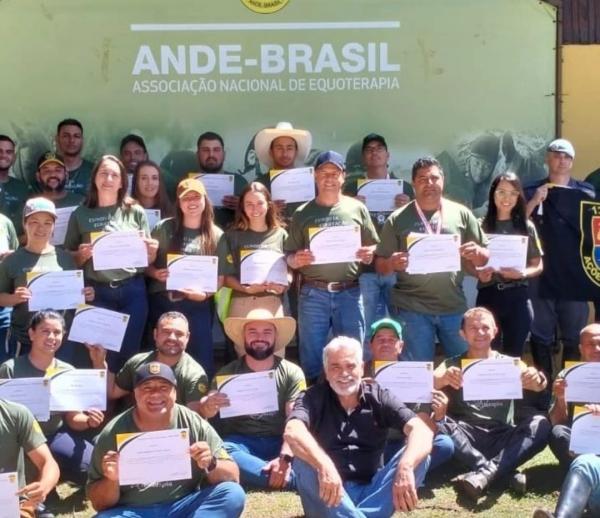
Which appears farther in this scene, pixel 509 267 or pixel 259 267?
pixel 509 267

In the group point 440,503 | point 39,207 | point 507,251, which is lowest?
point 440,503

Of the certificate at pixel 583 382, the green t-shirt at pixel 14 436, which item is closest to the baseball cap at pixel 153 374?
the green t-shirt at pixel 14 436

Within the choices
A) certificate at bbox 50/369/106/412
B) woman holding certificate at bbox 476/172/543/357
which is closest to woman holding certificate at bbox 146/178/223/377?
certificate at bbox 50/369/106/412

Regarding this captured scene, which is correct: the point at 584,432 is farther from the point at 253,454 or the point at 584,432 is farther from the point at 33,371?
the point at 33,371

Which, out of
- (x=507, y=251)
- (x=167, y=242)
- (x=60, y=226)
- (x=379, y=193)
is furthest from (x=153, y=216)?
(x=507, y=251)

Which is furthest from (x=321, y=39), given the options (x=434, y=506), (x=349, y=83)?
(x=434, y=506)

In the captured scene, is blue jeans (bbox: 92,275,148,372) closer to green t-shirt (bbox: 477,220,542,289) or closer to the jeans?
the jeans

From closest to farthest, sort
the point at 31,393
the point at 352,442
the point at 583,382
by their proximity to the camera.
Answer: the point at 352,442
the point at 31,393
the point at 583,382

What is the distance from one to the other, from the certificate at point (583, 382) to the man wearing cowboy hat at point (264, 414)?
1.67 metres

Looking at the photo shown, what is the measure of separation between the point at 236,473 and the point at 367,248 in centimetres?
203

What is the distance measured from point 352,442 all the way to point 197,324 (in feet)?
6.04

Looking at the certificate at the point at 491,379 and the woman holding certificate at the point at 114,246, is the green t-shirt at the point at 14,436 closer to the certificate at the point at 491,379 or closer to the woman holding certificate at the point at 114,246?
the woman holding certificate at the point at 114,246

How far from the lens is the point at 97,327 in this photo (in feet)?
20.7

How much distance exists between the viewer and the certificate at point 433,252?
6.38 meters
